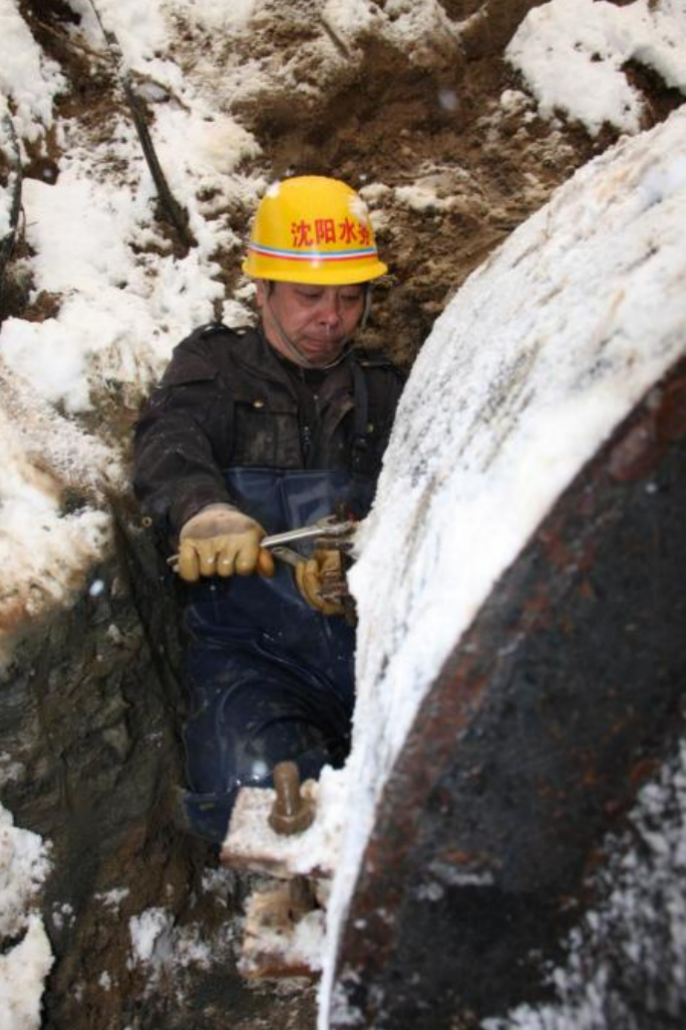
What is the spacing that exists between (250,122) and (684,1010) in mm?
3842

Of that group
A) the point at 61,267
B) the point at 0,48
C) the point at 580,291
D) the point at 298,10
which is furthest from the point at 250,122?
the point at 580,291

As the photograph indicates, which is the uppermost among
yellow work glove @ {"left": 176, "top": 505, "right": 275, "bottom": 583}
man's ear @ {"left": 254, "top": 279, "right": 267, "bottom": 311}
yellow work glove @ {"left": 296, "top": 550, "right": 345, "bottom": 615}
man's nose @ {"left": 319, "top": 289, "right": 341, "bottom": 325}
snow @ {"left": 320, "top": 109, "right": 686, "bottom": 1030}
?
man's ear @ {"left": 254, "top": 279, "right": 267, "bottom": 311}

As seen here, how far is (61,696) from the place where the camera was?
234 cm

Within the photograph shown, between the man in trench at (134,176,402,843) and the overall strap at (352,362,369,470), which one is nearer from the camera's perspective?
the man in trench at (134,176,402,843)

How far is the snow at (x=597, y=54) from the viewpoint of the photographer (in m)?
3.60

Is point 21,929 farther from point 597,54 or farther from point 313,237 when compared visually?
point 597,54

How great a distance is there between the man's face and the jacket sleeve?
0.89ft

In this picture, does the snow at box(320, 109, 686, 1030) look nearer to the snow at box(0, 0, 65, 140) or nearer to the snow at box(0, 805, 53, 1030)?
the snow at box(0, 805, 53, 1030)

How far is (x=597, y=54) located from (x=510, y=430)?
142 inches

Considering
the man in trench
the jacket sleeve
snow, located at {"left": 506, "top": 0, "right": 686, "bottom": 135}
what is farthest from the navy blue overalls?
snow, located at {"left": 506, "top": 0, "right": 686, "bottom": 135}

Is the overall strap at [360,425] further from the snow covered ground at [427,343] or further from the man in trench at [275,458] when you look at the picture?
the snow covered ground at [427,343]

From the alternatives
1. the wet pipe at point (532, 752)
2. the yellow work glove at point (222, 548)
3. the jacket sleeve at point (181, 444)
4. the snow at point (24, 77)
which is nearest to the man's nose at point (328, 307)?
the jacket sleeve at point (181, 444)

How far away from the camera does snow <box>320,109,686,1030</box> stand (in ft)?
2.76

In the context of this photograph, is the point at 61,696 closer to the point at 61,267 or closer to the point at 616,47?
the point at 61,267
